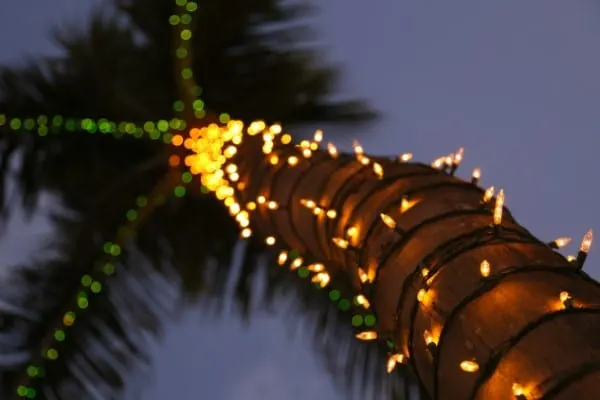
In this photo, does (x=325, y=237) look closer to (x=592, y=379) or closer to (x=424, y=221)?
(x=424, y=221)

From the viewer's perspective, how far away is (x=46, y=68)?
2.11 meters

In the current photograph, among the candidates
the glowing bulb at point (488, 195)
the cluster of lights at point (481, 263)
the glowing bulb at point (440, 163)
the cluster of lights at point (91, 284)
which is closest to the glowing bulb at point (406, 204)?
the cluster of lights at point (481, 263)

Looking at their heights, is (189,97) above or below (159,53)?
below

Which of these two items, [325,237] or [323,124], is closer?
[325,237]

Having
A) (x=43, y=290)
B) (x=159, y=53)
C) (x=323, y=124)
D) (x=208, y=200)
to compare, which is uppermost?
(x=159, y=53)

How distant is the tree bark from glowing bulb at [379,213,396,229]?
0.4 inches

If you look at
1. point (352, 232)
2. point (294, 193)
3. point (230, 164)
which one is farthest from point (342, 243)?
point (230, 164)

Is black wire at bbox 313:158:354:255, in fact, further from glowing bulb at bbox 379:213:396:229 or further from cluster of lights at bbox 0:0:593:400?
glowing bulb at bbox 379:213:396:229

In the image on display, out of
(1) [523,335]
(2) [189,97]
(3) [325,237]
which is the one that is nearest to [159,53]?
(2) [189,97]

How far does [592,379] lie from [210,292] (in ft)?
5.38

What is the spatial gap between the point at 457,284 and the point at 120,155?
1.41 metres

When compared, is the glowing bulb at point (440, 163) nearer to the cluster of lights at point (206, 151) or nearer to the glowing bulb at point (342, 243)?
the cluster of lights at point (206, 151)

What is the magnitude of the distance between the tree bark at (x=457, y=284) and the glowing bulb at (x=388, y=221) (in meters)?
0.01

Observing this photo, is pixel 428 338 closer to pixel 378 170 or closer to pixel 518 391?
pixel 518 391
